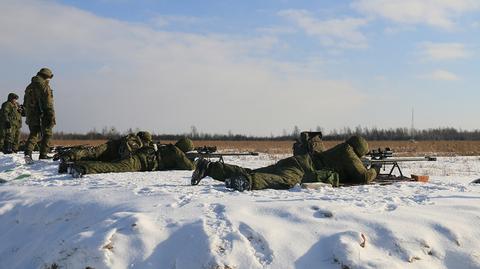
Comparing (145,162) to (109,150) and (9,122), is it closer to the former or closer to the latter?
(109,150)

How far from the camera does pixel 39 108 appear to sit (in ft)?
43.8

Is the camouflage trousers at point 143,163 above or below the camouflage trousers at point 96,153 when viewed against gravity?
below

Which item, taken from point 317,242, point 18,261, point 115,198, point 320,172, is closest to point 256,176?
point 320,172

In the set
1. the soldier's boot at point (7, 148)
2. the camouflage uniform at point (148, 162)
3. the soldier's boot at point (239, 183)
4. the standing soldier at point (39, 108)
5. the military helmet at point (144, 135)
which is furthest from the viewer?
the soldier's boot at point (7, 148)

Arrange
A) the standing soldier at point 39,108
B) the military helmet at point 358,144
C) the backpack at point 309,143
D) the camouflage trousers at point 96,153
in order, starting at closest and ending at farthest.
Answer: the military helmet at point 358,144 < the backpack at point 309,143 < the camouflage trousers at point 96,153 < the standing soldier at point 39,108

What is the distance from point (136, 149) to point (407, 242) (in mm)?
7599

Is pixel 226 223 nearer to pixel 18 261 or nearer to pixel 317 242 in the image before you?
pixel 317 242

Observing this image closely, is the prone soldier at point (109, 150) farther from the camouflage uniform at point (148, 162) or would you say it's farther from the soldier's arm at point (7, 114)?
the soldier's arm at point (7, 114)

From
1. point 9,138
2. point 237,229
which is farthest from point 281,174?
point 9,138

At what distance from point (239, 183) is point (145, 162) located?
460 centimetres

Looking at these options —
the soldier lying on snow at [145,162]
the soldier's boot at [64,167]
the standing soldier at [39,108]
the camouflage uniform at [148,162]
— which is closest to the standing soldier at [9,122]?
the standing soldier at [39,108]

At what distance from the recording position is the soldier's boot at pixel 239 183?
7.82 meters

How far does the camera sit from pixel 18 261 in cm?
605

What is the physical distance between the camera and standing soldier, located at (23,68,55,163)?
1317 cm
